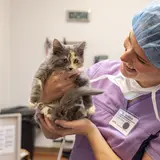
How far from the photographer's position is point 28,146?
3.37 metres

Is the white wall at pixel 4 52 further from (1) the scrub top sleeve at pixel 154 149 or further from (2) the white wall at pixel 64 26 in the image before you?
(1) the scrub top sleeve at pixel 154 149

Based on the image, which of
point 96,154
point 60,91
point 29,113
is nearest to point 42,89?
point 60,91

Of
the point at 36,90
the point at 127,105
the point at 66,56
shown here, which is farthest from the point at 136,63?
the point at 36,90

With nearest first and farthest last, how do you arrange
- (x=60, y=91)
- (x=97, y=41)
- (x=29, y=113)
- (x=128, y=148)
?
1. (x=128, y=148)
2. (x=60, y=91)
3. (x=29, y=113)
4. (x=97, y=41)

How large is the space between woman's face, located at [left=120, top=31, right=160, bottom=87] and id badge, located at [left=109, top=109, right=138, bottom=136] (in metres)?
0.17

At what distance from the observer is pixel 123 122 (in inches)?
45.1

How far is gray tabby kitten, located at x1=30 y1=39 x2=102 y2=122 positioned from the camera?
3.80ft

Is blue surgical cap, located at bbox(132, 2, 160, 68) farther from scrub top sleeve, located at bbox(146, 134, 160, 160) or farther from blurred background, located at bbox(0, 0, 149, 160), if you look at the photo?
blurred background, located at bbox(0, 0, 149, 160)

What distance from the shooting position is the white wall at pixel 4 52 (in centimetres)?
329

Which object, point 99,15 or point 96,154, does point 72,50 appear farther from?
point 99,15

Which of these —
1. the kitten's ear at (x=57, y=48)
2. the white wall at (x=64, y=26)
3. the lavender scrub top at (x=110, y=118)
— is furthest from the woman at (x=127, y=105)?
the white wall at (x=64, y=26)

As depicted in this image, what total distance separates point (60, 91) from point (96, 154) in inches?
11.5

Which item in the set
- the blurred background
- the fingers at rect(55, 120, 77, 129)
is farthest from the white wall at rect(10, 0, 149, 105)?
the fingers at rect(55, 120, 77, 129)

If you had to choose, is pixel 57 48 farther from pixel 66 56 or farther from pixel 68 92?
pixel 68 92
